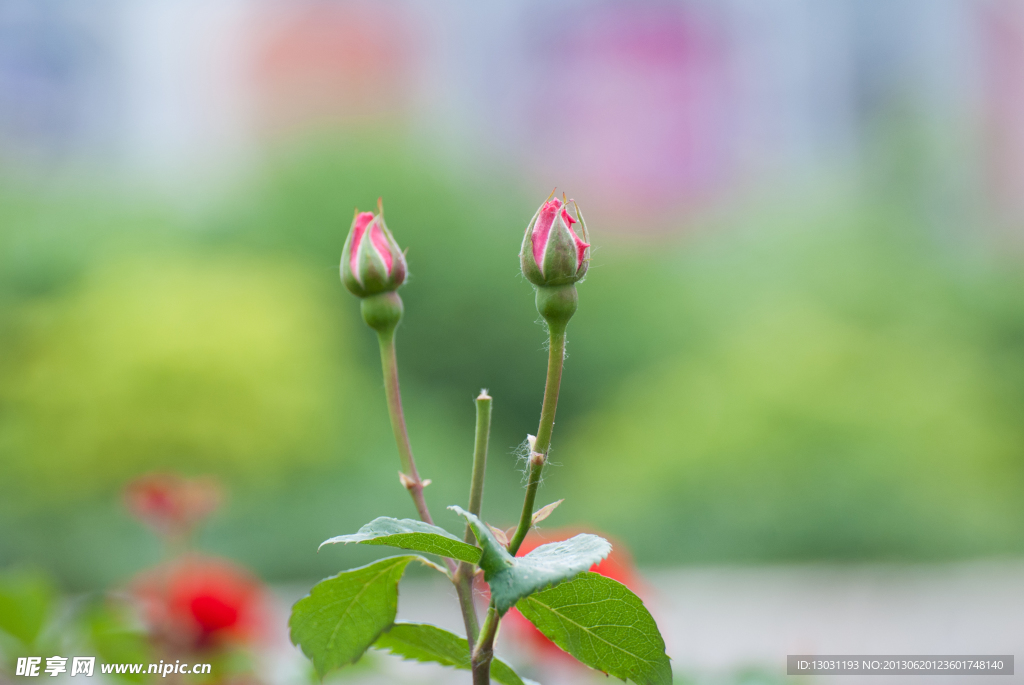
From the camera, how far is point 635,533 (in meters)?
2.42

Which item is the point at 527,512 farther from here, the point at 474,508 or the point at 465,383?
the point at 465,383

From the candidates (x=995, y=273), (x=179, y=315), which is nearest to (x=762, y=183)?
(x=995, y=273)

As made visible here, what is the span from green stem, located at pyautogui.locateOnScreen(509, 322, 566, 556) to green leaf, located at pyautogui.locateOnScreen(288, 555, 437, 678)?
1.6 inches

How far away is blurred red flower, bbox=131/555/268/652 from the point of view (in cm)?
57

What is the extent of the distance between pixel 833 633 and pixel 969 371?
1.41 m

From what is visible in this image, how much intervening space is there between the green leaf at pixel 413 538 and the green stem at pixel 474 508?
0.01 m

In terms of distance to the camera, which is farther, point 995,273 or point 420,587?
point 995,273

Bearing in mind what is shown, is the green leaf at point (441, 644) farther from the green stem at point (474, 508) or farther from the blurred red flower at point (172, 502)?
the blurred red flower at point (172, 502)

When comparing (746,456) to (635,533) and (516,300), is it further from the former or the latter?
(516,300)

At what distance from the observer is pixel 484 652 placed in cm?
26

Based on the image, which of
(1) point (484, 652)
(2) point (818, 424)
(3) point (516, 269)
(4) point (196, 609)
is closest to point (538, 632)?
(4) point (196, 609)

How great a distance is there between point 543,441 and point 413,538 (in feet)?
0.16

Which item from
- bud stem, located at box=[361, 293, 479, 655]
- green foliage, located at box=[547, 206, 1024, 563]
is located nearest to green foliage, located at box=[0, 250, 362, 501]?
green foliage, located at box=[547, 206, 1024, 563]

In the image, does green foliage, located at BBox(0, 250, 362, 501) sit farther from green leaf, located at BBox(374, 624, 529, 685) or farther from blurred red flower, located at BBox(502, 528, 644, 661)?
green leaf, located at BBox(374, 624, 529, 685)
